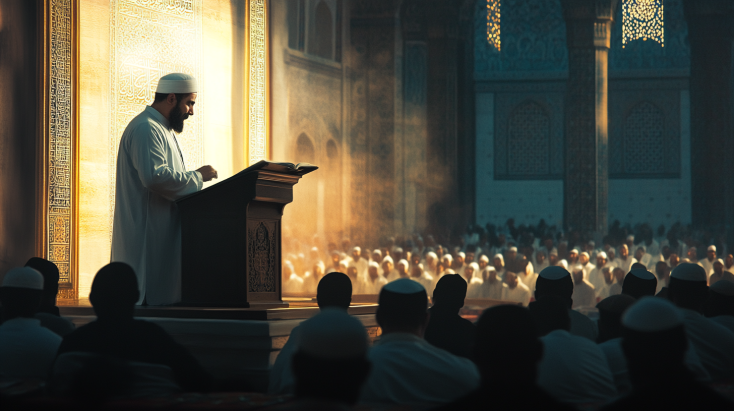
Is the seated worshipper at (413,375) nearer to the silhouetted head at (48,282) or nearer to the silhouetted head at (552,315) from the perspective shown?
the silhouetted head at (552,315)

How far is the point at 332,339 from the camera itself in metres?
1.33

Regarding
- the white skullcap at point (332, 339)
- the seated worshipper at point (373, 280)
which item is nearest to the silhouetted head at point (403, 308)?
the white skullcap at point (332, 339)

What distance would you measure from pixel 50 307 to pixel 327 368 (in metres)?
2.64

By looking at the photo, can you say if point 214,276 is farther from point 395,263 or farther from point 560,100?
point 560,100

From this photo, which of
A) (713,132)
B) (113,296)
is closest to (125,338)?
(113,296)

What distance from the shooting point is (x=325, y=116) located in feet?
40.2

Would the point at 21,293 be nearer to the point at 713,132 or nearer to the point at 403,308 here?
the point at 403,308

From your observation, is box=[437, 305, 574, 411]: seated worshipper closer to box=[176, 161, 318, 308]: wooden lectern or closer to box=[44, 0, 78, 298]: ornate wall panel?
box=[176, 161, 318, 308]: wooden lectern

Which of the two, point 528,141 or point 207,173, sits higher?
point 528,141

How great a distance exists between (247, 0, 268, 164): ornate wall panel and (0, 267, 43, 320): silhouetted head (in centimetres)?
633

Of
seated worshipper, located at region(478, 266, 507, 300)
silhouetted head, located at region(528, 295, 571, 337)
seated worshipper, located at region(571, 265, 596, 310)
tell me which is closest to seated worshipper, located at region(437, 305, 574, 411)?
silhouetted head, located at region(528, 295, 571, 337)

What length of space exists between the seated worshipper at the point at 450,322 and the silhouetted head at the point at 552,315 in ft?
2.81

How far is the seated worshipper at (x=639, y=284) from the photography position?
12.3 ft

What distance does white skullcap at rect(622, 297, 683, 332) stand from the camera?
1614 millimetres
